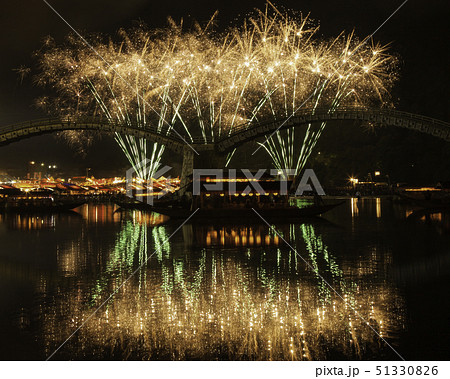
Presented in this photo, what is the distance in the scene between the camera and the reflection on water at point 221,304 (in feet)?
34.9

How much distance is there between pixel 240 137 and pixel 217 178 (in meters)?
10.3

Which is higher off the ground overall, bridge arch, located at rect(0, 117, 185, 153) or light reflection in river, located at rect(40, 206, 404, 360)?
bridge arch, located at rect(0, 117, 185, 153)

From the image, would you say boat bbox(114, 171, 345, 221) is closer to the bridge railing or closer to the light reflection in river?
the bridge railing

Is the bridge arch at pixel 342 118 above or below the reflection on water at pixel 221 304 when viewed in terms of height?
above

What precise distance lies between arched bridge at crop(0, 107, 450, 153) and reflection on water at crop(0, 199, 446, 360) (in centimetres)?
2558

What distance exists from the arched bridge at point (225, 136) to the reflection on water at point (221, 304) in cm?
2558

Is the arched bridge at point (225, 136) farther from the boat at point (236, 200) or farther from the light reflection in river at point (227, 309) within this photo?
the light reflection in river at point (227, 309)

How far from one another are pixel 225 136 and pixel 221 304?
41.9 m

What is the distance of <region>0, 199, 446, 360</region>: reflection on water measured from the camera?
10.6 metres

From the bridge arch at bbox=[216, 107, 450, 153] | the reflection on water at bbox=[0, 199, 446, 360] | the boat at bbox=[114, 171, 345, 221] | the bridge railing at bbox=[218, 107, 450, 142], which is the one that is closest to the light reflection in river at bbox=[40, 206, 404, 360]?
the reflection on water at bbox=[0, 199, 446, 360]

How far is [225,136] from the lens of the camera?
181ft

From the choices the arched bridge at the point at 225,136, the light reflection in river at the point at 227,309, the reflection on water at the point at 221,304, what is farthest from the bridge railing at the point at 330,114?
the light reflection in river at the point at 227,309

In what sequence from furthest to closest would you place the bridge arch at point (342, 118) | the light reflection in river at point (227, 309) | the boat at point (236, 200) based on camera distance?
the bridge arch at point (342, 118)
the boat at point (236, 200)
the light reflection in river at point (227, 309)

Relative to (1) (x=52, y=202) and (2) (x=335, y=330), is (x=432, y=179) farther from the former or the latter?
(2) (x=335, y=330)
